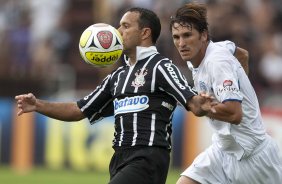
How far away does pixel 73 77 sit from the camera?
19.9m

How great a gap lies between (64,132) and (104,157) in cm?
92

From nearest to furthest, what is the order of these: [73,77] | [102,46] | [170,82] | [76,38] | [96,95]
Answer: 1. [170,82]
2. [102,46]
3. [96,95]
4. [73,77]
5. [76,38]

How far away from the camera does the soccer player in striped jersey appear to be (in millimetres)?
8195

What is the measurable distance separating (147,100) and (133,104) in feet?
0.45

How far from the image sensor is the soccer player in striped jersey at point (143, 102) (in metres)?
8.20

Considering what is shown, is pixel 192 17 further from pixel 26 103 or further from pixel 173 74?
pixel 26 103

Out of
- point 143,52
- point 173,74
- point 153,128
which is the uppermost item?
point 143,52

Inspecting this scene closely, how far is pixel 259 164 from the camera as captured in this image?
351 inches

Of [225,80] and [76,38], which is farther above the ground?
[76,38]

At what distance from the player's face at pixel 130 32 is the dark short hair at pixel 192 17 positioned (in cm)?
36

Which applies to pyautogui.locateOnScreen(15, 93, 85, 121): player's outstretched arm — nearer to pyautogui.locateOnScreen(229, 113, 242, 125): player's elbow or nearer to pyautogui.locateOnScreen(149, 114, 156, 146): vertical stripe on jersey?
pyautogui.locateOnScreen(149, 114, 156, 146): vertical stripe on jersey

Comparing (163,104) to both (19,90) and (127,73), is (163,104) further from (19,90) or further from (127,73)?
(19,90)

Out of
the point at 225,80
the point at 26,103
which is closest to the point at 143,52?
the point at 225,80

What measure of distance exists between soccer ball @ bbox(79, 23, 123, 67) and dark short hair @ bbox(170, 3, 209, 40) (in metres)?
0.59
